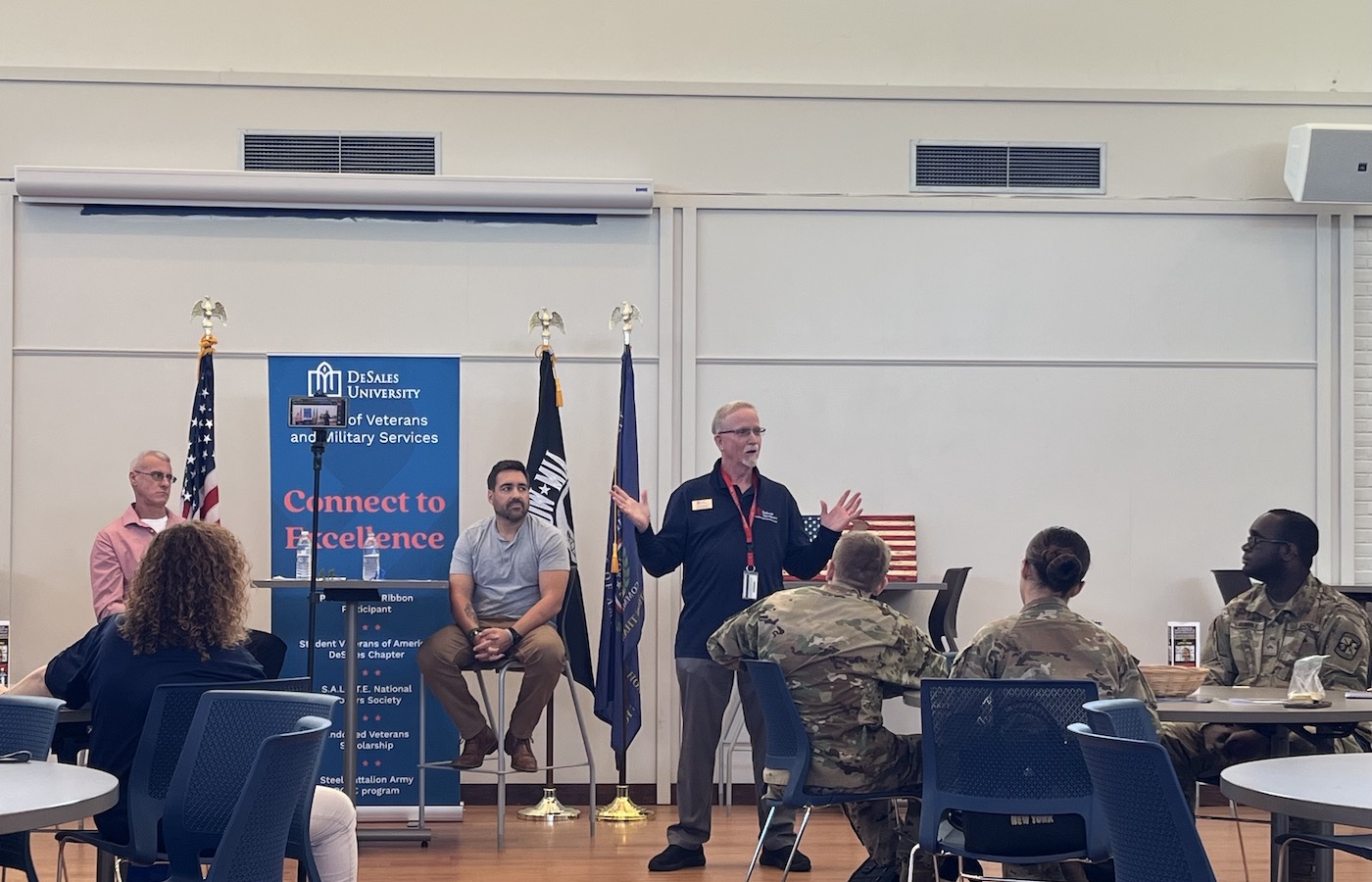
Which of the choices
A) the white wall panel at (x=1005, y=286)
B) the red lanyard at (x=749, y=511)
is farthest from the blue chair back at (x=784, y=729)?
the white wall panel at (x=1005, y=286)

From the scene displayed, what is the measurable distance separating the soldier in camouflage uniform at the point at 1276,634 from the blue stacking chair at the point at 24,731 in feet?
10.7

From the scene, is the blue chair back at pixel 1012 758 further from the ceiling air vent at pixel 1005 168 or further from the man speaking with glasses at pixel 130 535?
the ceiling air vent at pixel 1005 168

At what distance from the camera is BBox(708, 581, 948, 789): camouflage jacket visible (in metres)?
4.29

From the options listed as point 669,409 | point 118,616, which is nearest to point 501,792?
point 669,409

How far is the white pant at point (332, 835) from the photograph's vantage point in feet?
11.7

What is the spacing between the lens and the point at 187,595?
361 cm

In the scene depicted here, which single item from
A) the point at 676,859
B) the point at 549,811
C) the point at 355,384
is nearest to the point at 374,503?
the point at 355,384

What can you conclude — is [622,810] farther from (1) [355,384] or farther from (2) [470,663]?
(1) [355,384]

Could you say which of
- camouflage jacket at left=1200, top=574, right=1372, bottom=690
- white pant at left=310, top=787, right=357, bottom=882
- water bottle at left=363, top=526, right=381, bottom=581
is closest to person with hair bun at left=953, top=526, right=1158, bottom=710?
camouflage jacket at left=1200, top=574, right=1372, bottom=690

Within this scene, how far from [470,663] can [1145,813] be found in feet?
14.0

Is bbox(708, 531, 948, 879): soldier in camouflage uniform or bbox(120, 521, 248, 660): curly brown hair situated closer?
bbox(120, 521, 248, 660): curly brown hair

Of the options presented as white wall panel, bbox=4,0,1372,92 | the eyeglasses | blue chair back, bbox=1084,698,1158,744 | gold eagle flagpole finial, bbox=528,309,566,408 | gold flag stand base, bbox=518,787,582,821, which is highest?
white wall panel, bbox=4,0,1372,92

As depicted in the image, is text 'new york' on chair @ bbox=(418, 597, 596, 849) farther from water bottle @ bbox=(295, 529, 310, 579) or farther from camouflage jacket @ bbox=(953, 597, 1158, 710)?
camouflage jacket @ bbox=(953, 597, 1158, 710)

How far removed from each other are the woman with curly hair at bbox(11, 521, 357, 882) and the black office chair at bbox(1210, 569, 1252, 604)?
4958mm
